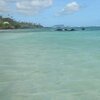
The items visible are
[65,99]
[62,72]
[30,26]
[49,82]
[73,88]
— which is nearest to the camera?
[65,99]

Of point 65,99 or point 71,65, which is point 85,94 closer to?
point 65,99

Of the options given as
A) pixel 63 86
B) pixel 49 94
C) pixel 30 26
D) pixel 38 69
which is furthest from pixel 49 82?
pixel 30 26

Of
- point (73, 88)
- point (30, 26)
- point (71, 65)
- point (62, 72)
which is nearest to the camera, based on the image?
point (73, 88)

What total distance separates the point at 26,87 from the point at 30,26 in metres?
174

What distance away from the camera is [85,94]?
297 inches

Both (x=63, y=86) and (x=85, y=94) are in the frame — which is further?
(x=63, y=86)

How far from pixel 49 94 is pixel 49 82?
1480mm

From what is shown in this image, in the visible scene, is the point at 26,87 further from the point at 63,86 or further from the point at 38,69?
the point at 38,69

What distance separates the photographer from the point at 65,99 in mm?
7160

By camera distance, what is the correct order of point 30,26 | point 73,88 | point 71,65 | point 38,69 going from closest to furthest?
point 73,88 < point 38,69 < point 71,65 < point 30,26

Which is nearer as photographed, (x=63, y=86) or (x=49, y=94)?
(x=49, y=94)

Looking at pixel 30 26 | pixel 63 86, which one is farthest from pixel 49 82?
pixel 30 26

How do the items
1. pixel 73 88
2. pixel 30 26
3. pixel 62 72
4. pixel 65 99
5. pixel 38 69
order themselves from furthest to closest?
pixel 30 26, pixel 38 69, pixel 62 72, pixel 73 88, pixel 65 99

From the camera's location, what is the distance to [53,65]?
41.0ft
